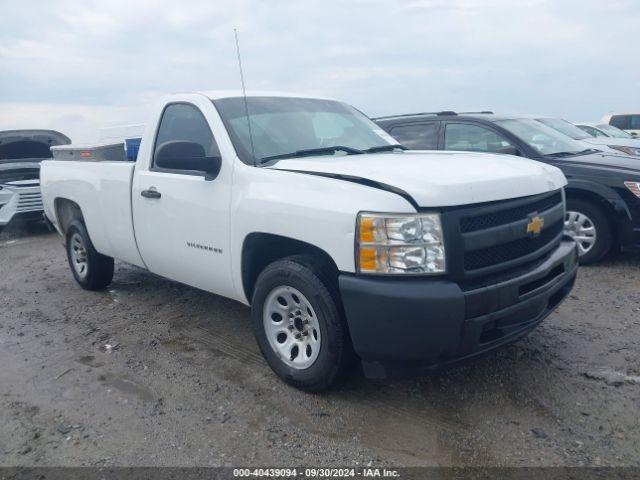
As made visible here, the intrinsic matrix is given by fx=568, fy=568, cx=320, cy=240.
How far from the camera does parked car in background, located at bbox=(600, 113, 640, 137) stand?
22.4 m

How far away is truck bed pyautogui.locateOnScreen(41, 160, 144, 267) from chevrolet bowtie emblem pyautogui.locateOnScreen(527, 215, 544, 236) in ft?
10.3

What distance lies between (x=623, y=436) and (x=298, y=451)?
1.72 metres

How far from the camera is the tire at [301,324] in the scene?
10.5 feet

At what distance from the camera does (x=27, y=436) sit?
3.19 meters

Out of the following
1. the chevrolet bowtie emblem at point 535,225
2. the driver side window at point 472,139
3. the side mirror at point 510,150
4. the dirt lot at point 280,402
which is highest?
the driver side window at point 472,139

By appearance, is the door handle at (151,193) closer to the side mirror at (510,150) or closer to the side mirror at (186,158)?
the side mirror at (186,158)

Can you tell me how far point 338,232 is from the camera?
9.99ft

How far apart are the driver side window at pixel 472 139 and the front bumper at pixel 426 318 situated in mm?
3854

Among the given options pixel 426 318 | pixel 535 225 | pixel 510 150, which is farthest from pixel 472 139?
pixel 426 318

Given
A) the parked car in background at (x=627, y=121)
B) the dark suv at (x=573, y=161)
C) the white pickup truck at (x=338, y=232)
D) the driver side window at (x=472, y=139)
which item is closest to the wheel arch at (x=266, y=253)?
the white pickup truck at (x=338, y=232)

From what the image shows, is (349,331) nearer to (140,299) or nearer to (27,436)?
(27,436)

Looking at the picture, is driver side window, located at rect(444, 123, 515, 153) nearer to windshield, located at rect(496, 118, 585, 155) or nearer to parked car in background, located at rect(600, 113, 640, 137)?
windshield, located at rect(496, 118, 585, 155)

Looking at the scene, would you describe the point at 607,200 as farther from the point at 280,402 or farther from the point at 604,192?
Answer: the point at 280,402

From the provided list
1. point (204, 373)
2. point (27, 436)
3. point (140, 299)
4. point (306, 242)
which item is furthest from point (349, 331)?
point (140, 299)
